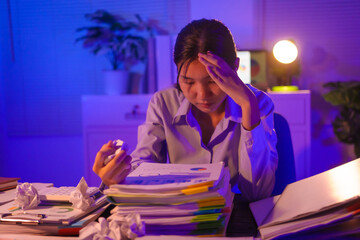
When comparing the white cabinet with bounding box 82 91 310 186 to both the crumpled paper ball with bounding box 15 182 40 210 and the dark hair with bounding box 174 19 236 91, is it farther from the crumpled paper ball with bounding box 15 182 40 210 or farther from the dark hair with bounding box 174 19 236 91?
the crumpled paper ball with bounding box 15 182 40 210

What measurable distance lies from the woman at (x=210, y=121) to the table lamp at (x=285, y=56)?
1.62 metres

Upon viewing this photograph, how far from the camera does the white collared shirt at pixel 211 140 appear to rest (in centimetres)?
111

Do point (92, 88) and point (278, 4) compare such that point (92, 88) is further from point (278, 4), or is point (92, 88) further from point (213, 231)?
point (213, 231)

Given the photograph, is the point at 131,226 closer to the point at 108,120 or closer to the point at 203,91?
the point at 203,91

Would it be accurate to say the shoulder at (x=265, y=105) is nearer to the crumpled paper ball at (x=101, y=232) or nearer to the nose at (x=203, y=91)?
the nose at (x=203, y=91)

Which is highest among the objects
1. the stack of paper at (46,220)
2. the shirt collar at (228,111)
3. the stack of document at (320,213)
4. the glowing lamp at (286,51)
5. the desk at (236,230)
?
the glowing lamp at (286,51)

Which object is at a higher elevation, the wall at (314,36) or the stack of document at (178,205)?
the wall at (314,36)

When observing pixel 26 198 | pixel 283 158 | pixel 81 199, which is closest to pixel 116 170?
pixel 81 199

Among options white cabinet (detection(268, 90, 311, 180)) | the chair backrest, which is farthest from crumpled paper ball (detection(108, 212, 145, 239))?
white cabinet (detection(268, 90, 311, 180))

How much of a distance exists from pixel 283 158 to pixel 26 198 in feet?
2.66

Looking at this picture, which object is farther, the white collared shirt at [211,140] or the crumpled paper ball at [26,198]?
the white collared shirt at [211,140]

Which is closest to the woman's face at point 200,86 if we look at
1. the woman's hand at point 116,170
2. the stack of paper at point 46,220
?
the woman's hand at point 116,170

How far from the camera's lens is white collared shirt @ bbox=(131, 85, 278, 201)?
111 centimetres

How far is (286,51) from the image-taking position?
9.20 feet
